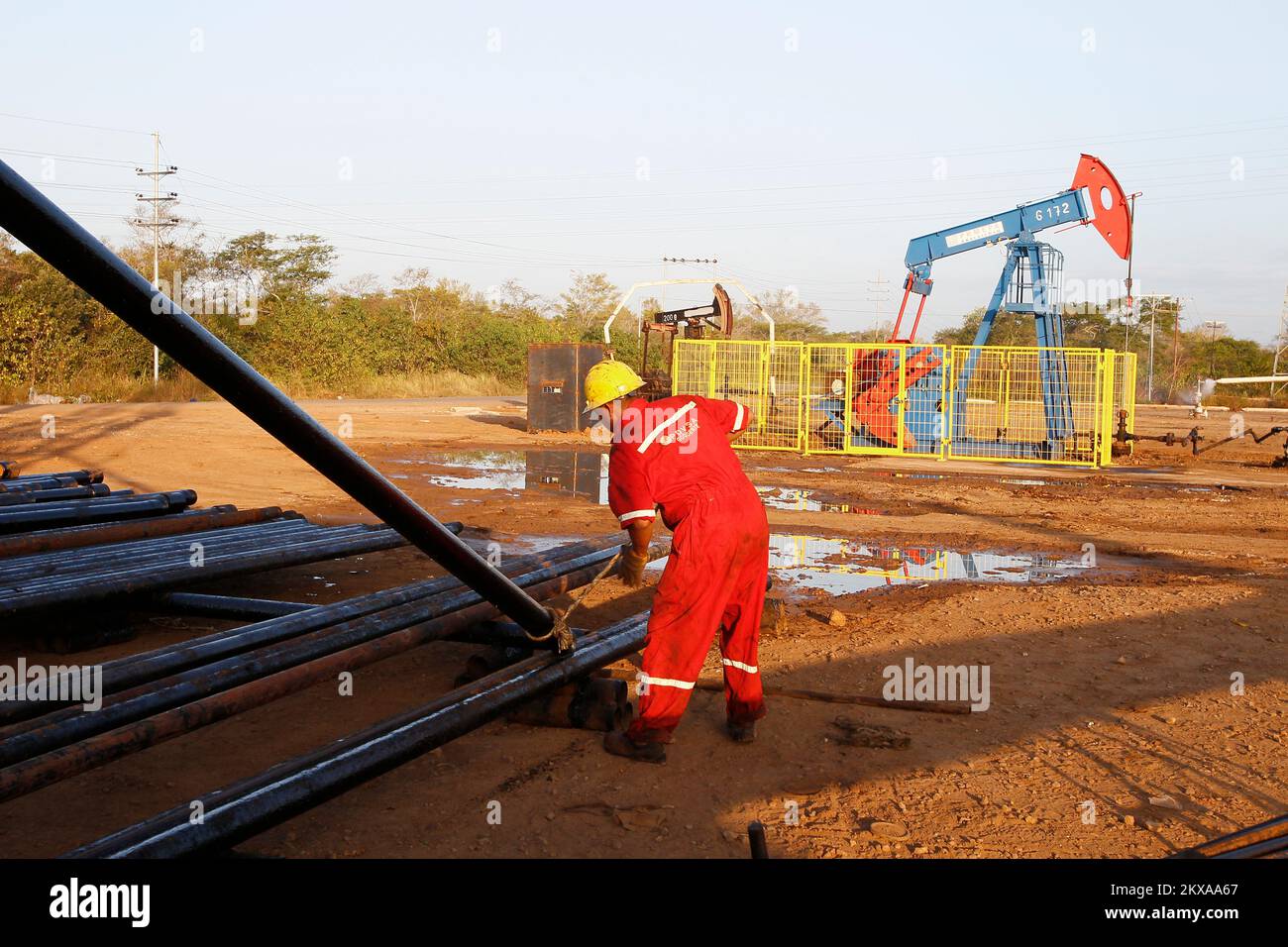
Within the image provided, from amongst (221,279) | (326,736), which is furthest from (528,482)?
(221,279)

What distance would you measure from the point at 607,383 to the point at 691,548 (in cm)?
85

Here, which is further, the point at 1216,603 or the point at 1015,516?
the point at 1015,516

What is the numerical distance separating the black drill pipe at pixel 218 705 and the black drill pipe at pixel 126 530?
3016 millimetres

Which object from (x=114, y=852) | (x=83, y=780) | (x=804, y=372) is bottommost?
(x=83, y=780)

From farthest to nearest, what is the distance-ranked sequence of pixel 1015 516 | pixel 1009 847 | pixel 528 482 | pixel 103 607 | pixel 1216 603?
pixel 528 482 → pixel 1015 516 → pixel 1216 603 → pixel 103 607 → pixel 1009 847

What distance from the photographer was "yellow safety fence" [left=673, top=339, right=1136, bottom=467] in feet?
65.5

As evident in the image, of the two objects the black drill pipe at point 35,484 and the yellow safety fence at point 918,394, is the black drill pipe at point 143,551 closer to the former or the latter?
the black drill pipe at point 35,484

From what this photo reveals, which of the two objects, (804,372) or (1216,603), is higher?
(804,372)

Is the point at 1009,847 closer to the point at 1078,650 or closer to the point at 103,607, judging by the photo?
the point at 1078,650

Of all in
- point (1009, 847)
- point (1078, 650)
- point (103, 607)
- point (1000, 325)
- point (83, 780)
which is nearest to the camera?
point (1009, 847)

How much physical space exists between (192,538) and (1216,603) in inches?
292

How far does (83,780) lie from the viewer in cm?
445

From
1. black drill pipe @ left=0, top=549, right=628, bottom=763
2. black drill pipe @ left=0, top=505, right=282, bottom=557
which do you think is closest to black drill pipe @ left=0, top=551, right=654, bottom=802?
black drill pipe @ left=0, top=549, right=628, bottom=763

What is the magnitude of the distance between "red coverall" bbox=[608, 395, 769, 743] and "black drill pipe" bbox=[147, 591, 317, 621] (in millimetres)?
2162
